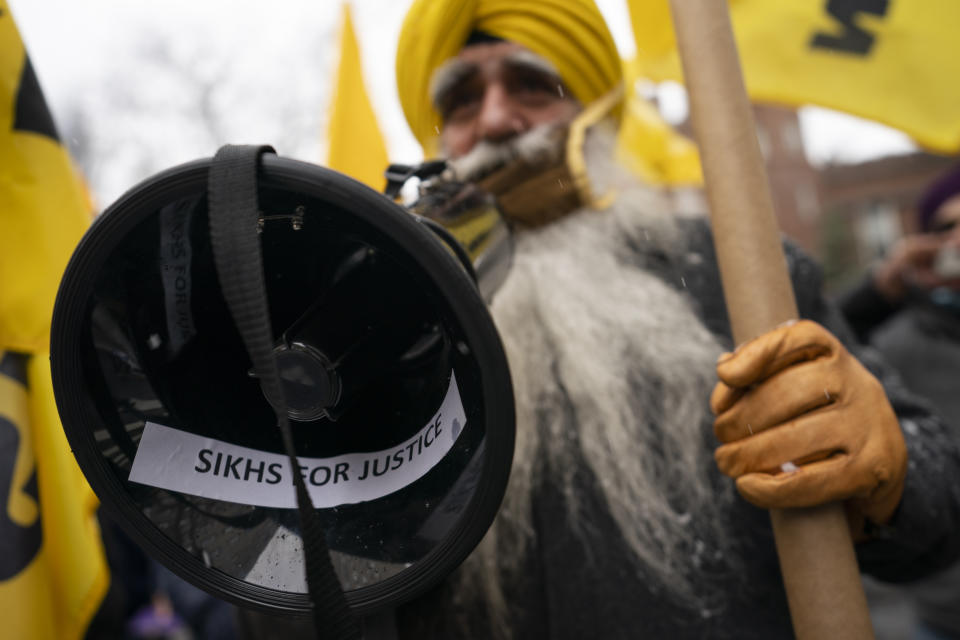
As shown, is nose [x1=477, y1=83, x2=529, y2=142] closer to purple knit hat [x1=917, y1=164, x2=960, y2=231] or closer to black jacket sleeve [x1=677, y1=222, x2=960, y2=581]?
black jacket sleeve [x1=677, y1=222, x2=960, y2=581]

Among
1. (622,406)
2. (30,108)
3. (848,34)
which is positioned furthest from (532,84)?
(30,108)

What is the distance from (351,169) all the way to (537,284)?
1071 millimetres

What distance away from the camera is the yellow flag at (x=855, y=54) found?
1.45 m

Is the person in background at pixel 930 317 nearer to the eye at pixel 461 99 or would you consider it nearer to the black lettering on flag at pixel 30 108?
the eye at pixel 461 99

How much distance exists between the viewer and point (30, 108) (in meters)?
1.20

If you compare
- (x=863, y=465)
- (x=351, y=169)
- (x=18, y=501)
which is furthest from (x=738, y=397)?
(x=351, y=169)

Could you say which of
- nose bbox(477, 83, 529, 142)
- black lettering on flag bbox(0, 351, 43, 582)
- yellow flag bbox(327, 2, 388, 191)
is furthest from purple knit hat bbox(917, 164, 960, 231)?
Result: black lettering on flag bbox(0, 351, 43, 582)

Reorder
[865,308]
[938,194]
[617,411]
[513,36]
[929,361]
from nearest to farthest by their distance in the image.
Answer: [617,411]
[513,36]
[929,361]
[938,194]
[865,308]

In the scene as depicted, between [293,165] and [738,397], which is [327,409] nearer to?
[293,165]

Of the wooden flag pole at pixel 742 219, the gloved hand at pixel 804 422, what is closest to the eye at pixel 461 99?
the wooden flag pole at pixel 742 219

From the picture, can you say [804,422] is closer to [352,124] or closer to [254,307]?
[254,307]

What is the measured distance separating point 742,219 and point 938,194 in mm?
2890

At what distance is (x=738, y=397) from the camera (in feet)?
3.28

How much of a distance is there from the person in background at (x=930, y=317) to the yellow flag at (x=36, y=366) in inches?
112
